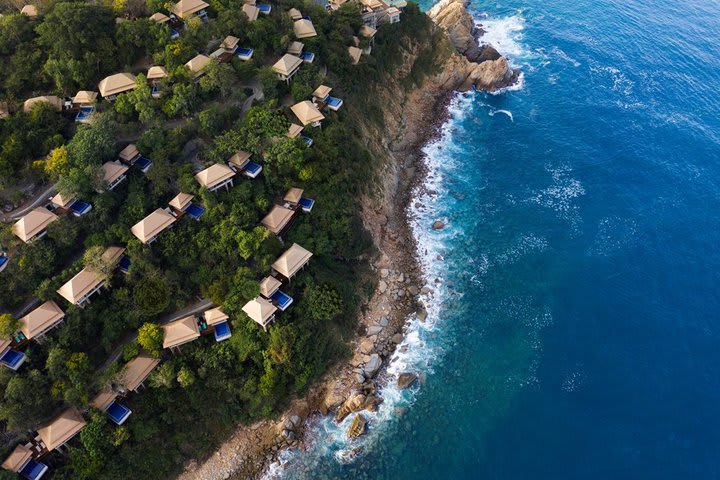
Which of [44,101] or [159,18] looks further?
[159,18]

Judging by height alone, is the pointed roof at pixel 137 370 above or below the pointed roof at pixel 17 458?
above

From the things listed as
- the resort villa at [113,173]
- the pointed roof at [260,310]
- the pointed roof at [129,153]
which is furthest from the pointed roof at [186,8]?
the pointed roof at [260,310]

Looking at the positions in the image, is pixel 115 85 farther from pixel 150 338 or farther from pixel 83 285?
pixel 150 338

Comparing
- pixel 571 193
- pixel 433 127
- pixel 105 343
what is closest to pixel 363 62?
pixel 433 127

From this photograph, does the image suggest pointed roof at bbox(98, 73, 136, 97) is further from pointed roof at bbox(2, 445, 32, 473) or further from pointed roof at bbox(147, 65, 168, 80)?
pointed roof at bbox(2, 445, 32, 473)

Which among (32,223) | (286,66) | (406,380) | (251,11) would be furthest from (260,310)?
(251,11)

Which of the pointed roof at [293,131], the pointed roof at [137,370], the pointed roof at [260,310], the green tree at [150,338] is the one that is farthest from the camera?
the pointed roof at [293,131]

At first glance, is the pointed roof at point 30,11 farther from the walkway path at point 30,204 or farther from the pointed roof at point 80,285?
the pointed roof at point 80,285
